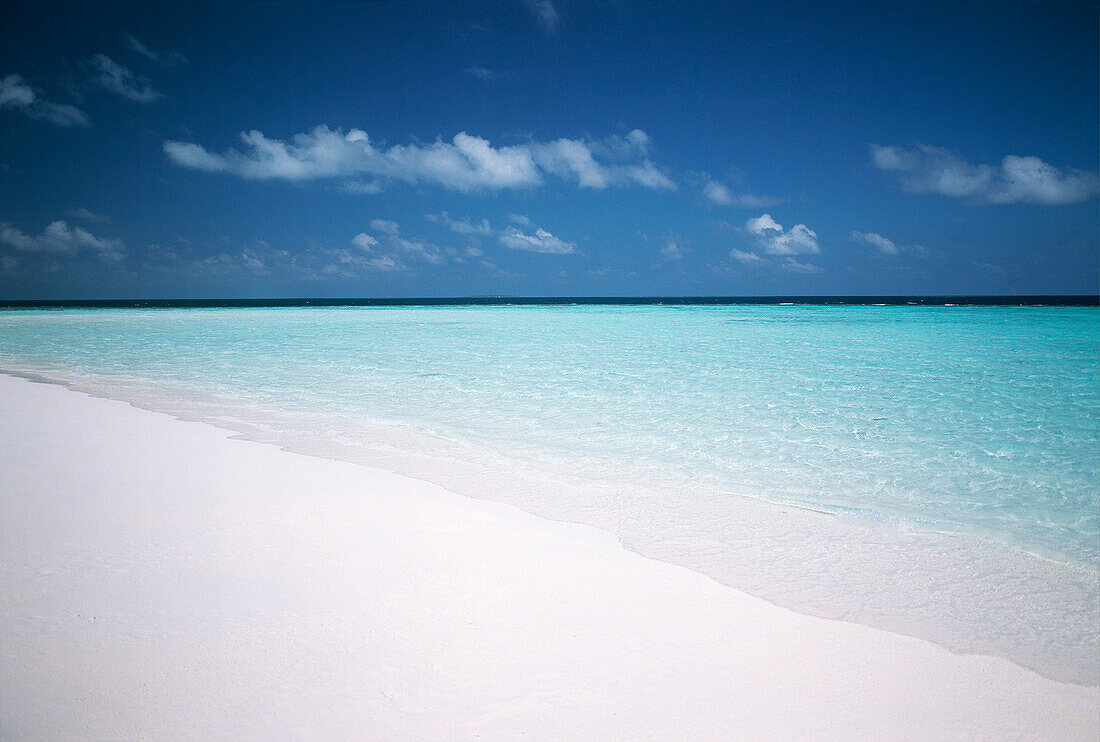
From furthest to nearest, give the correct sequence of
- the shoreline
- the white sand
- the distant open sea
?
the distant open sea < the shoreline < the white sand

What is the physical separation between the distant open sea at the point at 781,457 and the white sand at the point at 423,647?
354 mm

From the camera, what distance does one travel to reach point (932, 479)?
4.33m

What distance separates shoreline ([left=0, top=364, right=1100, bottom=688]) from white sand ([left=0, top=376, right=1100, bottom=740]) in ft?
0.49

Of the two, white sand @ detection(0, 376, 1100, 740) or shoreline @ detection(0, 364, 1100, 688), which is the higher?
white sand @ detection(0, 376, 1100, 740)

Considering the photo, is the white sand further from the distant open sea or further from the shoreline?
the distant open sea

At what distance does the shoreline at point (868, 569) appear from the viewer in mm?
2266

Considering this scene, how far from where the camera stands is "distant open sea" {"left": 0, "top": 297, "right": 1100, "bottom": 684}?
8.57 ft

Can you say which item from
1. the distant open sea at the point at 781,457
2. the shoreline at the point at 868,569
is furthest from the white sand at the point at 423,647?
the distant open sea at the point at 781,457

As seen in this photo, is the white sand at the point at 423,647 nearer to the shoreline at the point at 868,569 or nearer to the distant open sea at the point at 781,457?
the shoreline at the point at 868,569

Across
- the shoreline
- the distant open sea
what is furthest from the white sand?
the distant open sea

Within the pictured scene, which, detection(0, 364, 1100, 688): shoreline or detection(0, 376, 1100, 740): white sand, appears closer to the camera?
detection(0, 376, 1100, 740): white sand

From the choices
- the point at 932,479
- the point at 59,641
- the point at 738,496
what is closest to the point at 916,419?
the point at 932,479

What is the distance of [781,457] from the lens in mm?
4824

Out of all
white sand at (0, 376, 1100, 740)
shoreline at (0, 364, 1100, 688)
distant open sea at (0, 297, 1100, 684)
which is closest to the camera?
white sand at (0, 376, 1100, 740)
